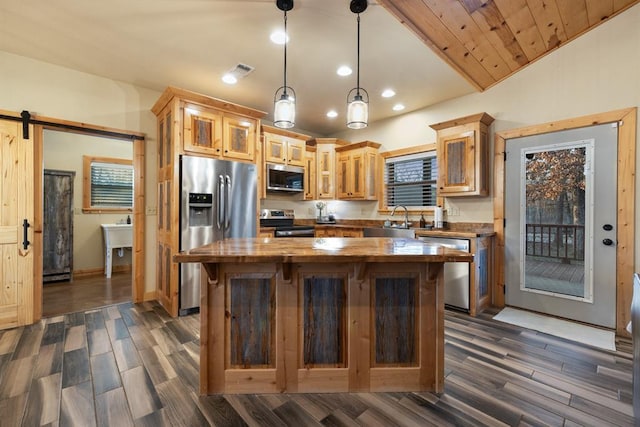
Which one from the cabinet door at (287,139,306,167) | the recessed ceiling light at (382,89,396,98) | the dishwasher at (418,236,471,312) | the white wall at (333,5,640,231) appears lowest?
the dishwasher at (418,236,471,312)

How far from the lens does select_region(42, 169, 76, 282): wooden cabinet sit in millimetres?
4555

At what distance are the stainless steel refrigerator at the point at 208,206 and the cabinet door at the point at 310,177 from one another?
1.51m

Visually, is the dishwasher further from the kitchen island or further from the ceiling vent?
the ceiling vent

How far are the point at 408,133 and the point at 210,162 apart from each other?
10.1 ft

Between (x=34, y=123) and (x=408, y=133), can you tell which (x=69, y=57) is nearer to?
(x=34, y=123)

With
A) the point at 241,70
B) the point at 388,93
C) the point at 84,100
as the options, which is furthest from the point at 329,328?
the point at 84,100

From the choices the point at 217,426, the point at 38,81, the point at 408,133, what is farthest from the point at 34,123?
the point at 408,133

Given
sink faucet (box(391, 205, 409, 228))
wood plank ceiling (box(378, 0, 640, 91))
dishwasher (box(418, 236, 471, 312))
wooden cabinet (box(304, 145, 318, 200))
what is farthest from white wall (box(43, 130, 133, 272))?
dishwasher (box(418, 236, 471, 312))

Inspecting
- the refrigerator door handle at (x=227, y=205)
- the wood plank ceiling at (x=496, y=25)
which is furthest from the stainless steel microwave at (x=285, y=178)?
the wood plank ceiling at (x=496, y=25)

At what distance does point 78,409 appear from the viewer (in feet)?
5.69

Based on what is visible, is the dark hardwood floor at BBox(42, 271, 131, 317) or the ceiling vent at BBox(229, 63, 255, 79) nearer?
the ceiling vent at BBox(229, 63, 255, 79)

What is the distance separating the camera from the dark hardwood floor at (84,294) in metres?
3.50

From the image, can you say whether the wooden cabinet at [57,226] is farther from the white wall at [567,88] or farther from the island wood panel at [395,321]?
the white wall at [567,88]

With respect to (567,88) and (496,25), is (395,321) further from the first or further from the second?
(567,88)
